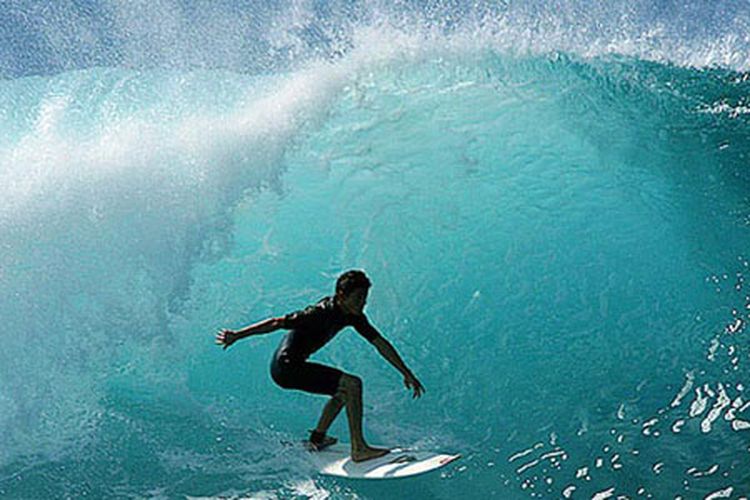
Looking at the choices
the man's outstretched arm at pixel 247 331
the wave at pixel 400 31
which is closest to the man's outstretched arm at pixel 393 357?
the man's outstretched arm at pixel 247 331

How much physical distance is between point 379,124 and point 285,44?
1.37 meters

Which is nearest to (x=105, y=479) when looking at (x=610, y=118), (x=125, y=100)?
(x=125, y=100)

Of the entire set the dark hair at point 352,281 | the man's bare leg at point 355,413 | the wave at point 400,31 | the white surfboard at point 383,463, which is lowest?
the white surfboard at point 383,463

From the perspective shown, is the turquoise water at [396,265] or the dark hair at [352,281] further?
the turquoise water at [396,265]

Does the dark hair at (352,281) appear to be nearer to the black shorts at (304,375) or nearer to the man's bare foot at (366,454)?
the black shorts at (304,375)

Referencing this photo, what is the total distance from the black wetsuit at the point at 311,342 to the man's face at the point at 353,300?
0.04 meters

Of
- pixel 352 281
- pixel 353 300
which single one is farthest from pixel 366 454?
pixel 352 281

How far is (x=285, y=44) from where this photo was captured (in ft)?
29.8

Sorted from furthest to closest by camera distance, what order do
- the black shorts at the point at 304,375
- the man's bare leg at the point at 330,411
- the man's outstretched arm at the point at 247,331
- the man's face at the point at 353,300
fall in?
1. the man's bare leg at the point at 330,411
2. the black shorts at the point at 304,375
3. the man's face at the point at 353,300
4. the man's outstretched arm at the point at 247,331

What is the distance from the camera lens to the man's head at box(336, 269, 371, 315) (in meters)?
5.23

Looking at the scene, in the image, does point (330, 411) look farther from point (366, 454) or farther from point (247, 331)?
point (247, 331)

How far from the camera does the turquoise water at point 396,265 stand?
5.91 m

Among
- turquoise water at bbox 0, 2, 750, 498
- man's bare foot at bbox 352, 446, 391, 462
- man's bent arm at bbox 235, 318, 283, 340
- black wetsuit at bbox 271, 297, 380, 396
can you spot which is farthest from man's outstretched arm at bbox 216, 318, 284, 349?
turquoise water at bbox 0, 2, 750, 498

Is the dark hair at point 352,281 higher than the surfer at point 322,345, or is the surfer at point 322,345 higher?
the dark hair at point 352,281
